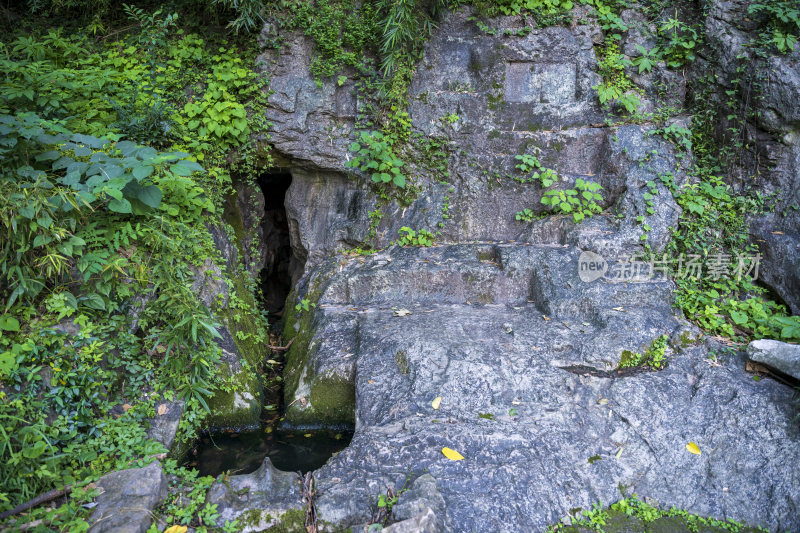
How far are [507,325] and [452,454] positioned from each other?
1732mm

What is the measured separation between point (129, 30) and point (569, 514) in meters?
7.65

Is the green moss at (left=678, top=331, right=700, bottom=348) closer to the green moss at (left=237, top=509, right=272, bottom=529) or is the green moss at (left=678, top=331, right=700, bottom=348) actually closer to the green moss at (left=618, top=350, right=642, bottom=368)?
the green moss at (left=618, top=350, right=642, bottom=368)

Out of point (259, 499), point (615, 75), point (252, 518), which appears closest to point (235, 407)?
point (259, 499)

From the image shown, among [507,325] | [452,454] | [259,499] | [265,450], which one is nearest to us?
[259,499]

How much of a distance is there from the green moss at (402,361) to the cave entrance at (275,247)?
324 cm

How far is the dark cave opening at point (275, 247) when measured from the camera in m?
7.50

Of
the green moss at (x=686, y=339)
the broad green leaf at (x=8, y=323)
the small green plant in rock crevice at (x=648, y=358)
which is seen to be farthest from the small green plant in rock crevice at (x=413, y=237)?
the broad green leaf at (x=8, y=323)

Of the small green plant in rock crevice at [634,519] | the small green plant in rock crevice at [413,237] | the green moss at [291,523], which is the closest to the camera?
the green moss at [291,523]

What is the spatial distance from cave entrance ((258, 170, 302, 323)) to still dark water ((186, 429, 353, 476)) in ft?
9.71

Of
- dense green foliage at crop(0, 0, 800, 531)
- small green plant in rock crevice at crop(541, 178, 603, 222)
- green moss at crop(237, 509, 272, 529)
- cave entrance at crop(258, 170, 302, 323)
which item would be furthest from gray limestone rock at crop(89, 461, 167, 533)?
small green plant in rock crevice at crop(541, 178, 603, 222)

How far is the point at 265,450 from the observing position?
4379 mm

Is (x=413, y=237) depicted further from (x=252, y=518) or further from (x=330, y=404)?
(x=252, y=518)

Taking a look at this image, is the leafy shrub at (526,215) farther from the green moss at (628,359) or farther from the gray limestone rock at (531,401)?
the green moss at (628,359)

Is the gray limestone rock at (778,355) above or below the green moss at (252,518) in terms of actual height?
above
